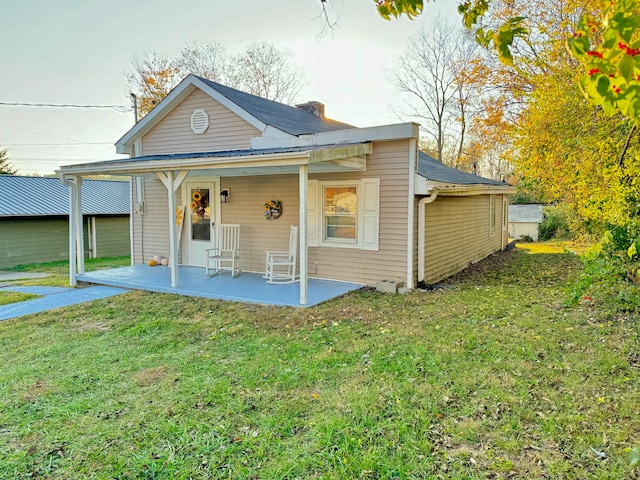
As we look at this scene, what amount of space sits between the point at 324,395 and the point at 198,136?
7367 millimetres

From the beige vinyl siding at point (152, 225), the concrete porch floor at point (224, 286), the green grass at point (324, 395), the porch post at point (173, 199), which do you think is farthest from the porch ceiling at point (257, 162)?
the green grass at point (324, 395)

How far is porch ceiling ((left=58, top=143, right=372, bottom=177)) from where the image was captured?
5.75 m

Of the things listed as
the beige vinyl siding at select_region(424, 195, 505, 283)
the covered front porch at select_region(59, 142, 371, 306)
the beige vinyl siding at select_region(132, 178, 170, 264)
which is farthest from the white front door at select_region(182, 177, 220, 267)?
the beige vinyl siding at select_region(424, 195, 505, 283)

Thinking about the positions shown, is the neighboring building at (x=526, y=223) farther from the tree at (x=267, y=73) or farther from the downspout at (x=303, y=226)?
the downspout at (x=303, y=226)

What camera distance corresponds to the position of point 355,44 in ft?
15.7

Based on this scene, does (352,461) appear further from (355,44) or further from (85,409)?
(355,44)

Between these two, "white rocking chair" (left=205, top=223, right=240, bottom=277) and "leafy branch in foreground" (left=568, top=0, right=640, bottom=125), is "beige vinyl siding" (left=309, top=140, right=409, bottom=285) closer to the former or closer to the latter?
"white rocking chair" (left=205, top=223, right=240, bottom=277)

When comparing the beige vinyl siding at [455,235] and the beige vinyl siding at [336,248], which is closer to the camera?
the beige vinyl siding at [336,248]

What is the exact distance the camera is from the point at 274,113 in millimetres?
9352

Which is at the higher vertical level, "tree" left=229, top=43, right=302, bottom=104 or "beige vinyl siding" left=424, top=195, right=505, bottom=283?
"tree" left=229, top=43, right=302, bottom=104

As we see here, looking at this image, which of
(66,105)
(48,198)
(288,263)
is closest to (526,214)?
(288,263)

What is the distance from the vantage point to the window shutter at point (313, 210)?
7.91 metres

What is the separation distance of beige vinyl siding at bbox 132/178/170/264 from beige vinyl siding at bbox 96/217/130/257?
5.90 m

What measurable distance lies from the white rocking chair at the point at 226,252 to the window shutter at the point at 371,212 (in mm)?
2718
